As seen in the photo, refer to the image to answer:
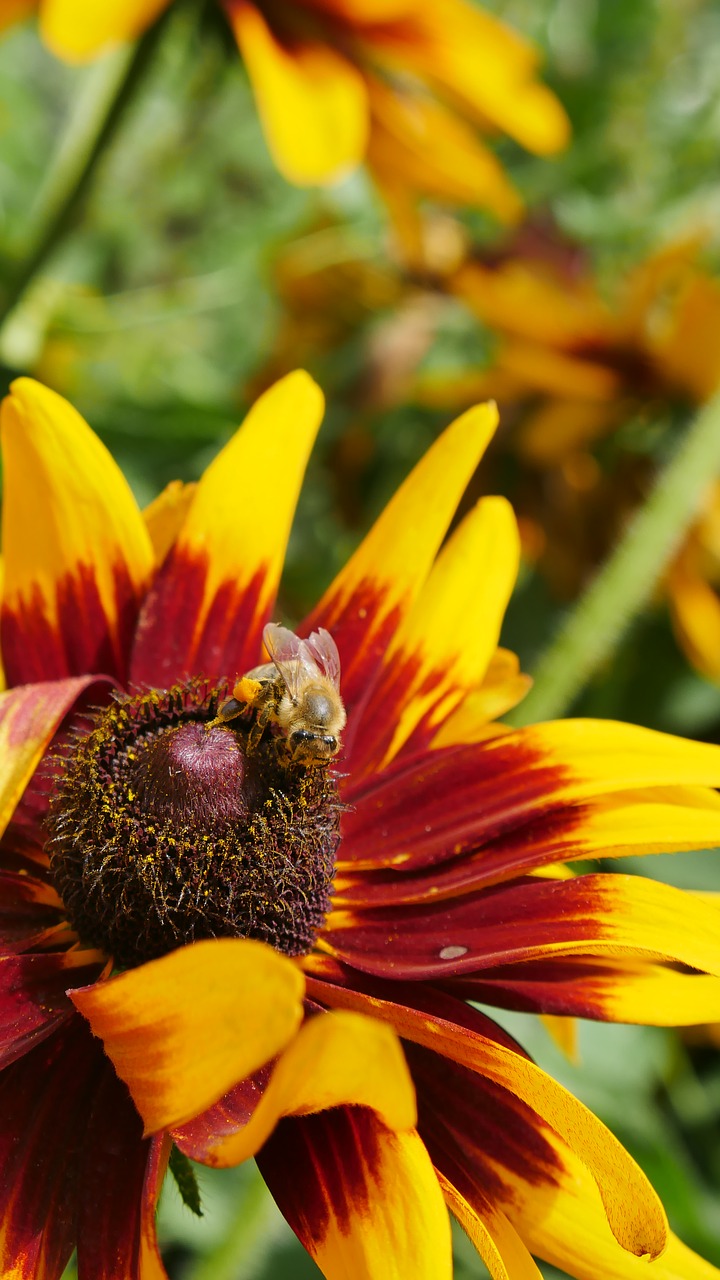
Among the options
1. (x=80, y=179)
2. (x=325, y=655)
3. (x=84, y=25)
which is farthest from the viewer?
(x=80, y=179)

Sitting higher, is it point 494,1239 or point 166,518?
point 166,518

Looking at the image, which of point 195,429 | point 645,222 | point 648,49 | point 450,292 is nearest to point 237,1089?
point 195,429

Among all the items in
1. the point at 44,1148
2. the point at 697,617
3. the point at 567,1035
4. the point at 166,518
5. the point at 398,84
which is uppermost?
the point at 398,84

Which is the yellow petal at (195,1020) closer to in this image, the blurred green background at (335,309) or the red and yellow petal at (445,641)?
the red and yellow petal at (445,641)

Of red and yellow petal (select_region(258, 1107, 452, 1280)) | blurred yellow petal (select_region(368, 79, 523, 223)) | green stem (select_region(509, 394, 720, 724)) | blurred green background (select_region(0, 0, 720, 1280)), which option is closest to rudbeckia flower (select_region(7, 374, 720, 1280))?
red and yellow petal (select_region(258, 1107, 452, 1280))

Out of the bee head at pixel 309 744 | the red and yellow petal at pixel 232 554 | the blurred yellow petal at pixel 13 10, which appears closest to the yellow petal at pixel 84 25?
the blurred yellow petal at pixel 13 10

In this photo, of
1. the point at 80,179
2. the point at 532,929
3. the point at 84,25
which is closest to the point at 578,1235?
the point at 532,929

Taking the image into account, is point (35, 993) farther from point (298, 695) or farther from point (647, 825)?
point (647, 825)
